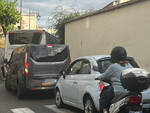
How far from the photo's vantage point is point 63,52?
35.0 ft

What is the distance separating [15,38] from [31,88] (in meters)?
7.08

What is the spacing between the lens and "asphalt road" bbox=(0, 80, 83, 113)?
26.6 ft

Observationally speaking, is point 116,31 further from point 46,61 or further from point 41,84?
point 41,84

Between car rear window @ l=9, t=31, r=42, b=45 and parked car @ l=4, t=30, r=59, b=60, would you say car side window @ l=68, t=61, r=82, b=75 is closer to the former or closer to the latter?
parked car @ l=4, t=30, r=59, b=60

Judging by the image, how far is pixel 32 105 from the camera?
902 cm

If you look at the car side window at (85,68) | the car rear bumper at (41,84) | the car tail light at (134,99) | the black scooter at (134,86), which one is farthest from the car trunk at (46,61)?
the car tail light at (134,99)

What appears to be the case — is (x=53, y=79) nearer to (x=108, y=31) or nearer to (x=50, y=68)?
(x=50, y=68)

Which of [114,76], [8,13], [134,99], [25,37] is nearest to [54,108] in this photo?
[114,76]

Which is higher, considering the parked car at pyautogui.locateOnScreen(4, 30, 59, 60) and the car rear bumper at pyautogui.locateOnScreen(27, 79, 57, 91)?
the parked car at pyautogui.locateOnScreen(4, 30, 59, 60)

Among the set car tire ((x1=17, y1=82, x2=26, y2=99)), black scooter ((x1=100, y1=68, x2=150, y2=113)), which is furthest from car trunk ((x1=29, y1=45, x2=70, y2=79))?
black scooter ((x1=100, y1=68, x2=150, y2=113))

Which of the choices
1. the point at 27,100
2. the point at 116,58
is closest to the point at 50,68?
the point at 27,100

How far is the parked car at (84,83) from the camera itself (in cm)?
638

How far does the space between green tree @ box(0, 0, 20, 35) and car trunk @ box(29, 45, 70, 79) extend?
30.4 m

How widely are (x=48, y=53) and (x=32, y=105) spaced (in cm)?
211
